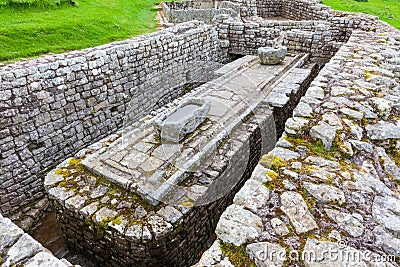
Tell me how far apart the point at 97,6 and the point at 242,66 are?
862cm

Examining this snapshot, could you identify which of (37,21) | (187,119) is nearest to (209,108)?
(187,119)

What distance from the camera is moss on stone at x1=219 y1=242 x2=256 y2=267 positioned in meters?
2.08

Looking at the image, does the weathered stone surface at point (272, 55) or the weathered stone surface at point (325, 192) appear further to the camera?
the weathered stone surface at point (272, 55)

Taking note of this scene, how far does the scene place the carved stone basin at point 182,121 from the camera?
4.93 m

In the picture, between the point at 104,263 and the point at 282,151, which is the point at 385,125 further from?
the point at 104,263

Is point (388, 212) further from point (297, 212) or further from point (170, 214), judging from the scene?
point (170, 214)

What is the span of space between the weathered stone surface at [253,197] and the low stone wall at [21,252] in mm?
1432

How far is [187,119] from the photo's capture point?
16.7 feet

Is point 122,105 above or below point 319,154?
below

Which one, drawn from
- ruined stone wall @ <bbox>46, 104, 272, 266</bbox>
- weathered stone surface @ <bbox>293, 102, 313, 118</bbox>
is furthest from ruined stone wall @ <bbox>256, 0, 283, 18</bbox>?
weathered stone surface @ <bbox>293, 102, 313, 118</bbox>

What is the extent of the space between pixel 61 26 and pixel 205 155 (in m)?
7.60

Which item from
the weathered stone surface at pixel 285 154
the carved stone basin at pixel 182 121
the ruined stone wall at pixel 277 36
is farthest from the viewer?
the ruined stone wall at pixel 277 36

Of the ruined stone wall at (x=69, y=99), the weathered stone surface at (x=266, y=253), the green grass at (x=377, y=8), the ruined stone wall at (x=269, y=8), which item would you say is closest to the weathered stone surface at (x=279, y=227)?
the weathered stone surface at (x=266, y=253)

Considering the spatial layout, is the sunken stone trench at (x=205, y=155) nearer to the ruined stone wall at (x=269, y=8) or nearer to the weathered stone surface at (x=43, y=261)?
the weathered stone surface at (x=43, y=261)
